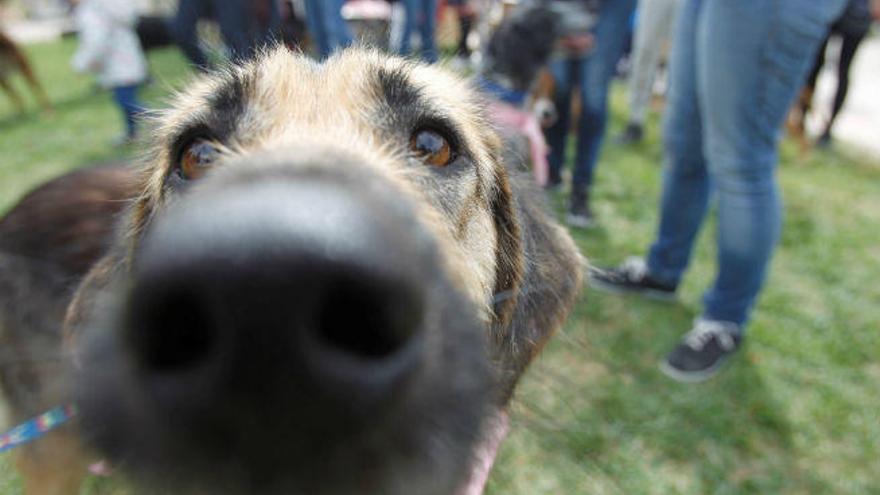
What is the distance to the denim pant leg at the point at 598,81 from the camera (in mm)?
4754

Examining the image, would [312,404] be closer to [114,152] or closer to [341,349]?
[341,349]

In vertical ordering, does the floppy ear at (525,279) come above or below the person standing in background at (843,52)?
above

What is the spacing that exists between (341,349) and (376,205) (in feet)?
0.79

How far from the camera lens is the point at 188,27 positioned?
14.2 ft

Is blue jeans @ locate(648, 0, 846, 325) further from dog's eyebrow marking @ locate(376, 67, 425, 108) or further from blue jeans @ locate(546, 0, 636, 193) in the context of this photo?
dog's eyebrow marking @ locate(376, 67, 425, 108)

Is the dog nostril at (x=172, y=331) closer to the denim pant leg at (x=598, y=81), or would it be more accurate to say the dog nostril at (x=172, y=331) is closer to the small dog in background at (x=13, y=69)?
the denim pant leg at (x=598, y=81)

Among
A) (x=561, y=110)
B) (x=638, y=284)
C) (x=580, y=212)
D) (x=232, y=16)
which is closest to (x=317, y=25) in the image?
(x=232, y=16)

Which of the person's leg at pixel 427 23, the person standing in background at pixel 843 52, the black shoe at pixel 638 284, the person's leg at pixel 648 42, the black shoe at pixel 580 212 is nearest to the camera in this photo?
the black shoe at pixel 638 284

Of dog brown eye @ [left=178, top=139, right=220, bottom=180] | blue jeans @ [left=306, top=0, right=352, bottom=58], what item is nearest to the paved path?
blue jeans @ [left=306, top=0, right=352, bottom=58]

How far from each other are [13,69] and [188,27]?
845 cm

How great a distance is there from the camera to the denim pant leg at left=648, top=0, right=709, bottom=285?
11.5ft

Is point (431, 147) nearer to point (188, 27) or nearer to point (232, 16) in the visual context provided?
point (188, 27)

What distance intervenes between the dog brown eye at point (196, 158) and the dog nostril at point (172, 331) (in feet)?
3.35

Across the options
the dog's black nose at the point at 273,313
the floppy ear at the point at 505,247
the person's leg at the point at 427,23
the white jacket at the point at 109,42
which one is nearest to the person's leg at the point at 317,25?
the person's leg at the point at 427,23
